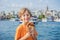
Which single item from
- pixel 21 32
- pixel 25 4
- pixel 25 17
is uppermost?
pixel 25 4

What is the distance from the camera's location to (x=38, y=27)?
4.42 ft

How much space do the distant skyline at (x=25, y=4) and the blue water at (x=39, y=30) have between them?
0.48 ft

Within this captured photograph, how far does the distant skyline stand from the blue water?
0.48 feet

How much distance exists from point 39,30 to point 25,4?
282 mm

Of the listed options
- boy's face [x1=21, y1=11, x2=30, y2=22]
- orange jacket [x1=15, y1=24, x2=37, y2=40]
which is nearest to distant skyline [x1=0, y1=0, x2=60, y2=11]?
boy's face [x1=21, y1=11, x2=30, y2=22]

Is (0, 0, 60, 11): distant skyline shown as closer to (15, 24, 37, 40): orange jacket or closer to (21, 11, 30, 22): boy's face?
(21, 11, 30, 22): boy's face

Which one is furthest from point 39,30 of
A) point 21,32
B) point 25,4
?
point 25,4

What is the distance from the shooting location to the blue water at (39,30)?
4.40 feet

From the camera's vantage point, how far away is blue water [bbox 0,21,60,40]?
52.8 inches

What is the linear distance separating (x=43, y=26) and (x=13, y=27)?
11.3 inches

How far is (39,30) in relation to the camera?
1.35 metres

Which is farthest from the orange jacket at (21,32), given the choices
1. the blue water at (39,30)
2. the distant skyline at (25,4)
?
the distant skyline at (25,4)

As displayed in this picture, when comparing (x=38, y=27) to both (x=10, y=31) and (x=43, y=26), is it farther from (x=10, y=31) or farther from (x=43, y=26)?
(x=10, y=31)

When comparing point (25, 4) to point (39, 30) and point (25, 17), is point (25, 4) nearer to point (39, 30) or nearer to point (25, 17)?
point (25, 17)
